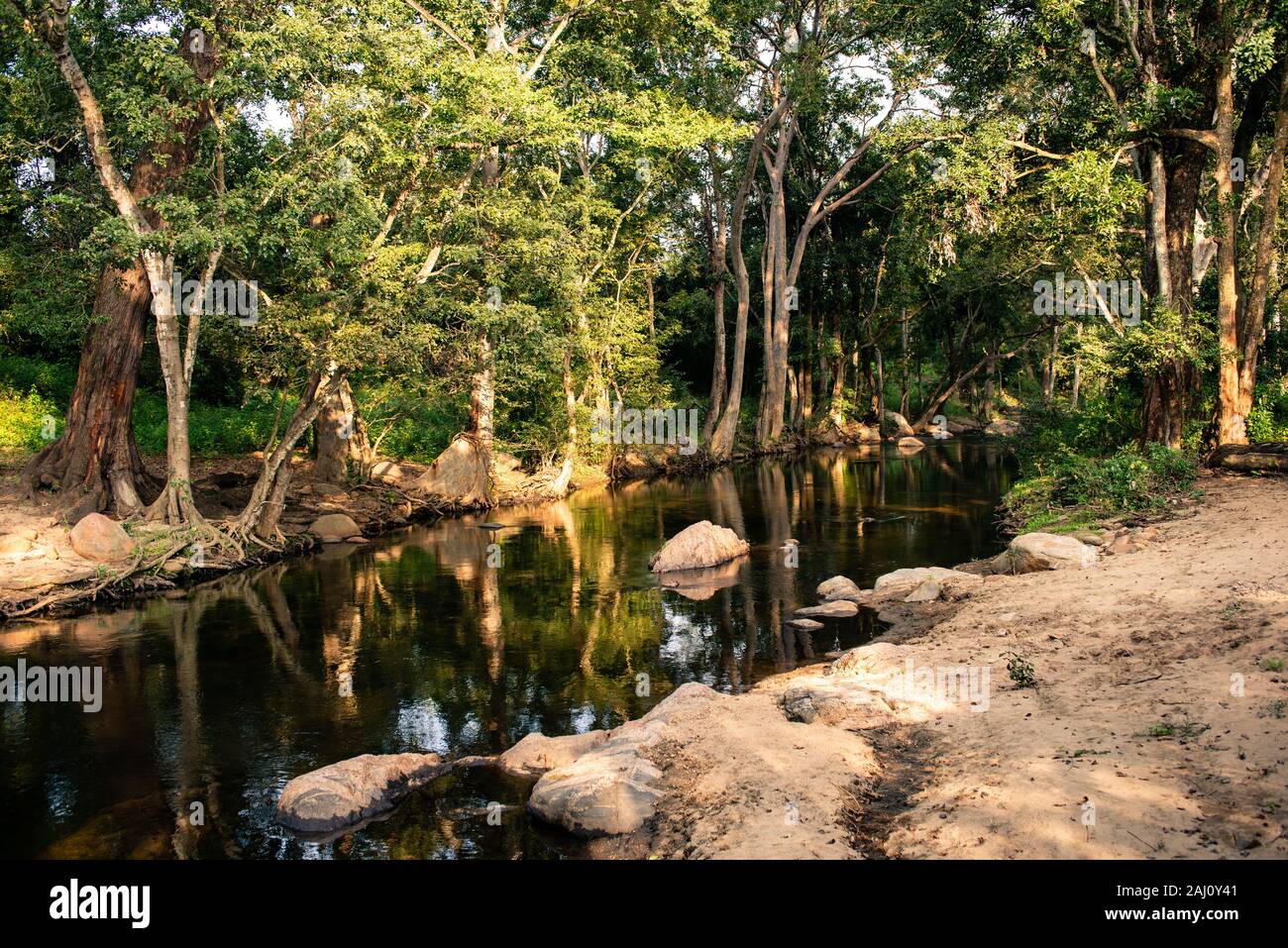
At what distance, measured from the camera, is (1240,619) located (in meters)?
8.98

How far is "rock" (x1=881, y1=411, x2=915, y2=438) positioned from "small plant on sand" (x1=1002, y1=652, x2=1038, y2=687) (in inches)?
1591

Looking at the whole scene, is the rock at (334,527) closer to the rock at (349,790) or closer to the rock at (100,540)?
the rock at (100,540)

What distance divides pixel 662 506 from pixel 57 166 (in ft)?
55.9

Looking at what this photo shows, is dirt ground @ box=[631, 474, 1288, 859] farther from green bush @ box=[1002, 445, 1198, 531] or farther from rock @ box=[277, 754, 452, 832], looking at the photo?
green bush @ box=[1002, 445, 1198, 531]

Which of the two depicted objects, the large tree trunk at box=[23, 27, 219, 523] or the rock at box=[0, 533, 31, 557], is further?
the large tree trunk at box=[23, 27, 219, 523]

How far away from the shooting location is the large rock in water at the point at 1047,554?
534 inches

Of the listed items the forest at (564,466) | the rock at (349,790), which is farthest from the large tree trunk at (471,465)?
the rock at (349,790)

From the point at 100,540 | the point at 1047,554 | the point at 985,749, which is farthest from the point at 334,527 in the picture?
the point at 985,749

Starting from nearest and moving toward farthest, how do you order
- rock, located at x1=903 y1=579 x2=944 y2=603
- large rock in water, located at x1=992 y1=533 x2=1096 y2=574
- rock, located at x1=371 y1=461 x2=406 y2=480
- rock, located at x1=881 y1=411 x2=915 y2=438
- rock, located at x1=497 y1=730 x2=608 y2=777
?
1. rock, located at x1=497 y1=730 x2=608 y2=777
2. large rock in water, located at x1=992 y1=533 x2=1096 y2=574
3. rock, located at x1=903 y1=579 x2=944 y2=603
4. rock, located at x1=371 y1=461 x2=406 y2=480
5. rock, located at x1=881 y1=411 x2=915 y2=438

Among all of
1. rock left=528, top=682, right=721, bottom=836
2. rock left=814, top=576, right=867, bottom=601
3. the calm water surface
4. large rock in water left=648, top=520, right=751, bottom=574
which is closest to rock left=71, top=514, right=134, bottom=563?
the calm water surface

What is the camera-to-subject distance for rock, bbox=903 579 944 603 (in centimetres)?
1434

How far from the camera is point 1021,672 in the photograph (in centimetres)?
919

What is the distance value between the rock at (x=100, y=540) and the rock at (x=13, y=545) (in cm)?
78
